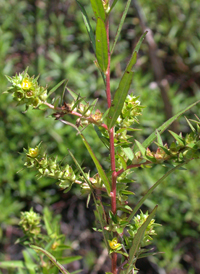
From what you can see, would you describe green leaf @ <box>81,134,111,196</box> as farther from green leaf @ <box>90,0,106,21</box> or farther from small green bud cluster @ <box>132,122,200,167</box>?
green leaf @ <box>90,0,106,21</box>

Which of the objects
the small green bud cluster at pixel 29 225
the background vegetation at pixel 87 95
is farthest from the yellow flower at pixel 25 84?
the background vegetation at pixel 87 95

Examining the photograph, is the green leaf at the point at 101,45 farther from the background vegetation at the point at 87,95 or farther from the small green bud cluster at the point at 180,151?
the background vegetation at the point at 87,95

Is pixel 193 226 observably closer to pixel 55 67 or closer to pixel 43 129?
pixel 43 129

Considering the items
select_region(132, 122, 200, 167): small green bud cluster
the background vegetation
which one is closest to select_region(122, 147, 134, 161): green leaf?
select_region(132, 122, 200, 167): small green bud cluster

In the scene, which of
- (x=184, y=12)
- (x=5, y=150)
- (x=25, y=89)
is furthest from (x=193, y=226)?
(x=25, y=89)

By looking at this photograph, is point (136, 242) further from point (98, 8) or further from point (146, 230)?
point (98, 8)

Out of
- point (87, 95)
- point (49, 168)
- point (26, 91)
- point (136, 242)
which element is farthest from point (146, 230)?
point (87, 95)
